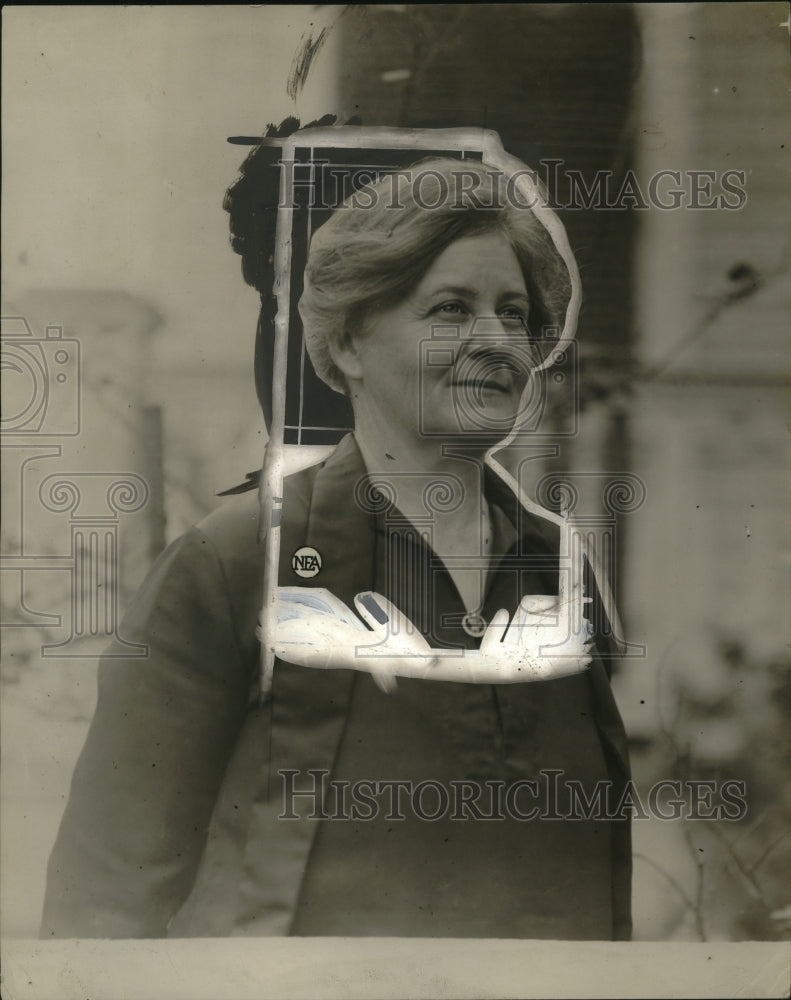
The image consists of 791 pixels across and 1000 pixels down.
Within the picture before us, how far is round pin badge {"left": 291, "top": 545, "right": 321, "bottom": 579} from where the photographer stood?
2.12 metres

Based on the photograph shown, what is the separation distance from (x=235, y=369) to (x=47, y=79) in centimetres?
83

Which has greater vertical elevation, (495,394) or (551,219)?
(551,219)

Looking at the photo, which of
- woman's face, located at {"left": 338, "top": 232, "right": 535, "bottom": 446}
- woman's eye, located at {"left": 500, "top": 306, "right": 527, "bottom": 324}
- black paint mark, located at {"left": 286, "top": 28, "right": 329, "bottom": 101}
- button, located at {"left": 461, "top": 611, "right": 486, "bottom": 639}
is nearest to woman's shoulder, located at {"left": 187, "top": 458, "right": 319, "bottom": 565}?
woman's face, located at {"left": 338, "top": 232, "right": 535, "bottom": 446}

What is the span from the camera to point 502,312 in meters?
2.13

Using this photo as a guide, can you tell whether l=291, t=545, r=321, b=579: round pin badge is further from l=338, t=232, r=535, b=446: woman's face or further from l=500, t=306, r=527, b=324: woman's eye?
l=500, t=306, r=527, b=324: woman's eye

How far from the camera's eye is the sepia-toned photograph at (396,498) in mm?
2119

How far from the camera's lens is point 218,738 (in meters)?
2.13

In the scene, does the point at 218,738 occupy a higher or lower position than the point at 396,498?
lower

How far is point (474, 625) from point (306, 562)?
1.36ft

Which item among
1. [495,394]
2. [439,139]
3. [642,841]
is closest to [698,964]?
[642,841]

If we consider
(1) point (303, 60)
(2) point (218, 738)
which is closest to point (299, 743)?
(2) point (218, 738)

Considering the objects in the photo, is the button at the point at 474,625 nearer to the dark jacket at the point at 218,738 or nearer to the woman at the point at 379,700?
the woman at the point at 379,700

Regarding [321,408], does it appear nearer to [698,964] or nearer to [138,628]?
[138,628]

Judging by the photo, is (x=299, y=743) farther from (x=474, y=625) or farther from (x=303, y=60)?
(x=303, y=60)
